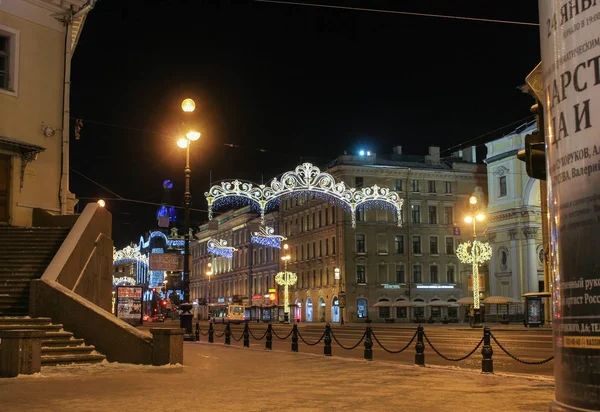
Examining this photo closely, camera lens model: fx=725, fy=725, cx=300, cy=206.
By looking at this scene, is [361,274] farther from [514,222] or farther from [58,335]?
[58,335]

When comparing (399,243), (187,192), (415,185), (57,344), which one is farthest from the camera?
(415,185)

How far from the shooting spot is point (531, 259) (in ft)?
221

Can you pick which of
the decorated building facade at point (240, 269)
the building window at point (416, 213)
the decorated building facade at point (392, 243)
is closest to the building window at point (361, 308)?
the decorated building facade at point (392, 243)

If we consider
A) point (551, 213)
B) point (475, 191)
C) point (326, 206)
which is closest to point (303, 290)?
point (326, 206)

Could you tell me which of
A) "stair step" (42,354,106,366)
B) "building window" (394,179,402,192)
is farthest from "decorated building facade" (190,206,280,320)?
"stair step" (42,354,106,366)

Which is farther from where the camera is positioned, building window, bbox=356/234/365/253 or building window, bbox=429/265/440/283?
building window, bbox=429/265/440/283

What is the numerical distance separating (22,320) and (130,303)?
17.7 metres

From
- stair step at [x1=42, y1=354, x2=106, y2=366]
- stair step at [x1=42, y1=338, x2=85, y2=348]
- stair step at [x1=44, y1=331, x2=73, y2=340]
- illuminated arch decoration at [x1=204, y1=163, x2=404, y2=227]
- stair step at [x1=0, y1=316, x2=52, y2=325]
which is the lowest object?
stair step at [x1=42, y1=354, x2=106, y2=366]

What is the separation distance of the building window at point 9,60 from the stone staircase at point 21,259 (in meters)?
5.04

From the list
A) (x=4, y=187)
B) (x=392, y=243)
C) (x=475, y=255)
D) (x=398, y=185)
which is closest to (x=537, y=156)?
(x=4, y=187)

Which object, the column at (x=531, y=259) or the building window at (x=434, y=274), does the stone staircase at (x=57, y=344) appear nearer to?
the column at (x=531, y=259)

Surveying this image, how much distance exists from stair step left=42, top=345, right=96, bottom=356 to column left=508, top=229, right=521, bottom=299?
2306 inches

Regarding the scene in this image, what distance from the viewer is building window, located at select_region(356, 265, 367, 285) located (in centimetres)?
7456

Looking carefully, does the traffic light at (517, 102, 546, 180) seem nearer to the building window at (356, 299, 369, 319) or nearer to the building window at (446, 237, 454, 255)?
the building window at (356, 299, 369, 319)
